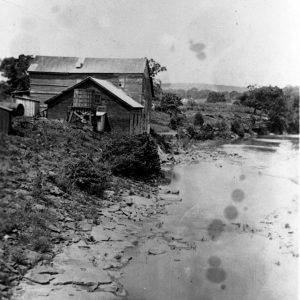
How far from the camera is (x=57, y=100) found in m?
34.2

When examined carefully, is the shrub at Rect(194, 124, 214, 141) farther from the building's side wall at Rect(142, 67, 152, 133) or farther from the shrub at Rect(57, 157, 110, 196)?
the shrub at Rect(57, 157, 110, 196)

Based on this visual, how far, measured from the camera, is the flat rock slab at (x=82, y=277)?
11.0m

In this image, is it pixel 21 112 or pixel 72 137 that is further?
pixel 21 112

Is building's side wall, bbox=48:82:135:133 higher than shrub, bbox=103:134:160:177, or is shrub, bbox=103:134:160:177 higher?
building's side wall, bbox=48:82:135:133

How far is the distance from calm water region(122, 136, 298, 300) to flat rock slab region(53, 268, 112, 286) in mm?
732

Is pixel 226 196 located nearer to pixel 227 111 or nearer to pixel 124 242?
pixel 124 242

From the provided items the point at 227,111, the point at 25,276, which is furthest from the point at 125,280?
the point at 227,111

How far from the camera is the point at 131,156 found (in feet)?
76.2

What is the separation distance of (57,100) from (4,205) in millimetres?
21838

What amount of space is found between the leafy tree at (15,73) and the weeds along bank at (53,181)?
113ft

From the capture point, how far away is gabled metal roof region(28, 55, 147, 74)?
4141 cm

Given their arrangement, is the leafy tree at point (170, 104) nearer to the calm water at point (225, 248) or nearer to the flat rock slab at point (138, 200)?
the calm water at point (225, 248)

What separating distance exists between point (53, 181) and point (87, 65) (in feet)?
90.5

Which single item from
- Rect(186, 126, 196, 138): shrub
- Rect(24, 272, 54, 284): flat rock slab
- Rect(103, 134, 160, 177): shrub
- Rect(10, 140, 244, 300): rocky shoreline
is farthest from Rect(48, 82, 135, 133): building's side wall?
Rect(186, 126, 196, 138): shrub
